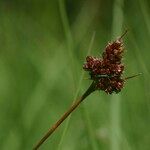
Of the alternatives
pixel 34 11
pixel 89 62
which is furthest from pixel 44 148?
pixel 34 11

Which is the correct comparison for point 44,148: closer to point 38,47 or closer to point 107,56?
point 107,56

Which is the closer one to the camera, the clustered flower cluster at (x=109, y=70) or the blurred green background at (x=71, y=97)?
the clustered flower cluster at (x=109, y=70)

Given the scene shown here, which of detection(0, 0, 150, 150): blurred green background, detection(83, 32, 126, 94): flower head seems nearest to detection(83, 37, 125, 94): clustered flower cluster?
detection(83, 32, 126, 94): flower head

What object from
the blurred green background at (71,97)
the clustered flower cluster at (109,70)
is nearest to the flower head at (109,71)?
the clustered flower cluster at (109,70)

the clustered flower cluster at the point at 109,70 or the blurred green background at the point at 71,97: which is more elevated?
the clustered flower cluster at the point at 109,70

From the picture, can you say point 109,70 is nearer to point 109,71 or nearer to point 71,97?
point 109,71

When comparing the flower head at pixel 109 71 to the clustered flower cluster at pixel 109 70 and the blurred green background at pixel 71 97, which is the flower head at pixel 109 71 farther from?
the blurred green background at pixel 71 97

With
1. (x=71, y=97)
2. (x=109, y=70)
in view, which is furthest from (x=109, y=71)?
(x=71, y=97)
